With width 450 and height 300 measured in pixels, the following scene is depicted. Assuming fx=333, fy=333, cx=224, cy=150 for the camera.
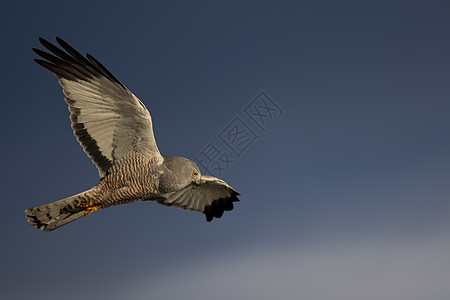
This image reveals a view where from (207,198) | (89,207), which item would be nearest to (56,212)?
(89,207)

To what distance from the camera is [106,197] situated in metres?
6.32

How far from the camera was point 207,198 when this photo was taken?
8.78 metres

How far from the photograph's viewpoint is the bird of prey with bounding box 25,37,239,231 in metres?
Answer: 6.16

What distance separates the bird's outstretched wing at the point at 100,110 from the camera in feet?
20.0

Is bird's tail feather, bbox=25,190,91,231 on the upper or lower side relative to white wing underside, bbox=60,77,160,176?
lower

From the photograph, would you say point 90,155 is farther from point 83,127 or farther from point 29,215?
point 29,215

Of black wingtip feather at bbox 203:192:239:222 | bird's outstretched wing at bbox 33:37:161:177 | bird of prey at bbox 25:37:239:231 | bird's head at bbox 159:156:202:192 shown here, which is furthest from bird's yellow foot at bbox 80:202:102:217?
black wingtip feather at bbox 203:192:239:222

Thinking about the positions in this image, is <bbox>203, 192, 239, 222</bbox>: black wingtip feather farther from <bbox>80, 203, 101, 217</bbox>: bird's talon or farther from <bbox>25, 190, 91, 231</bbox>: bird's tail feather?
<bbox>25, 190, 91, 231</bbox>: bird's tail feather

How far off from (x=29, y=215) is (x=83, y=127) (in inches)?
75.2

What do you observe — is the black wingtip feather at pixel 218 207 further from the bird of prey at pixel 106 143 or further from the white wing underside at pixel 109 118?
the white wing underside at pixel 109 118

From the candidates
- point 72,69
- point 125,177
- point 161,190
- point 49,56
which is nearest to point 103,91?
point 72,69

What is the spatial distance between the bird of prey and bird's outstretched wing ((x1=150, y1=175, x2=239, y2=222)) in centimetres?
156

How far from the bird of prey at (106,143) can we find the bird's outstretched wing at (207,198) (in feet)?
5.11

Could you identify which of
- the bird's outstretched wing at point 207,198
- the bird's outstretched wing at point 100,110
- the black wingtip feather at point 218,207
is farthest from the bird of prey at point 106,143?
the black wingtip feather at point 218,207
